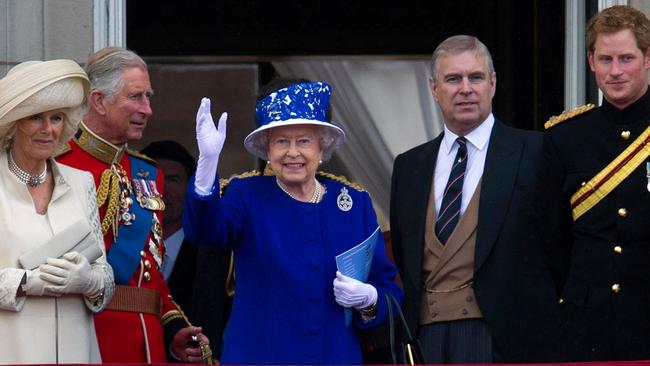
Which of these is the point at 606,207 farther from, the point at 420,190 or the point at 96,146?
the point at 96,146

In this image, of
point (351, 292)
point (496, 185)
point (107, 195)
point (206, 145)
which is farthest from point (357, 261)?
point (107, 195)

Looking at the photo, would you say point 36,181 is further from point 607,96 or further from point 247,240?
point 607,96

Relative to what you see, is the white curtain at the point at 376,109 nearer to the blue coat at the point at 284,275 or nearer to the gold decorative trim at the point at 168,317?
the gold decorative trim at the point at 168,317

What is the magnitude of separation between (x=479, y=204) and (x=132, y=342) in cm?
131

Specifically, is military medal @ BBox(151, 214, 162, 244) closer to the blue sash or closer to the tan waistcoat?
the blue sash

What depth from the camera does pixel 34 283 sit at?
5.46 metres

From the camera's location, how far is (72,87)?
5.74 meters

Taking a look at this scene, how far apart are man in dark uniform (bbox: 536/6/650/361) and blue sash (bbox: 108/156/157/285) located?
55.6 inches

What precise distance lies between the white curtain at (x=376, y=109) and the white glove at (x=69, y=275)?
13.0 feet

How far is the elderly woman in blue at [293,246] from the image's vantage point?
19.2ft

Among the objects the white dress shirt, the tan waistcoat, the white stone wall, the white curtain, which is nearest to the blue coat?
the tan waistcoat

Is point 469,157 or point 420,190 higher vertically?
point 469,157

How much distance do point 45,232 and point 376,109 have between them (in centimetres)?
417

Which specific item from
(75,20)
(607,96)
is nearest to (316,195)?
(607,96)
